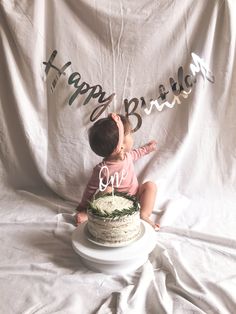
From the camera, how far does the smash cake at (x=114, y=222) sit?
0.97m

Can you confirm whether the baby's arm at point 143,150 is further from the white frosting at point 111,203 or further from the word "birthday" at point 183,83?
the white frosting at point 111,203

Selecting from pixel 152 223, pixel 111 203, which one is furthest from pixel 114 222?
pixel 152 223

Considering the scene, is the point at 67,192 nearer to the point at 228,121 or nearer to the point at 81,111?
the point at 81,111

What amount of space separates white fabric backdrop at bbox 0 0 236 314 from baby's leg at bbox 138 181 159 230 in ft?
0.15

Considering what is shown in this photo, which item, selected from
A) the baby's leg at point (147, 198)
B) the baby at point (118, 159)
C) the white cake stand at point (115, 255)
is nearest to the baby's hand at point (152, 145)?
the baby at point (118, 159)

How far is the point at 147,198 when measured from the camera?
4.09 ft

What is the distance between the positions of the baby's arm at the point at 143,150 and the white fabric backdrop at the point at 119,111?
0.10 ft

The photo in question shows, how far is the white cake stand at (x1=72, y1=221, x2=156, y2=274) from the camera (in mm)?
975

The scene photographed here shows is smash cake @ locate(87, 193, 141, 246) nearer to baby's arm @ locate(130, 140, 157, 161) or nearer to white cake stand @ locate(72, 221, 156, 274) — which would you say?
white cake stand @ locate(72, 221, 156, 274)

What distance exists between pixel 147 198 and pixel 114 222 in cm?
30

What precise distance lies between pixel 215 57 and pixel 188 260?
0.63m

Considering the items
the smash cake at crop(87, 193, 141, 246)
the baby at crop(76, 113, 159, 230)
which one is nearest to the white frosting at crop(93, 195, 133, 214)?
the smash cake at crop(87, 193, 141, 246)

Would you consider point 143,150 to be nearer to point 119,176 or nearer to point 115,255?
point 119,176

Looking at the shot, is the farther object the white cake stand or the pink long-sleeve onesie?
the pink long-sleeve onesie
